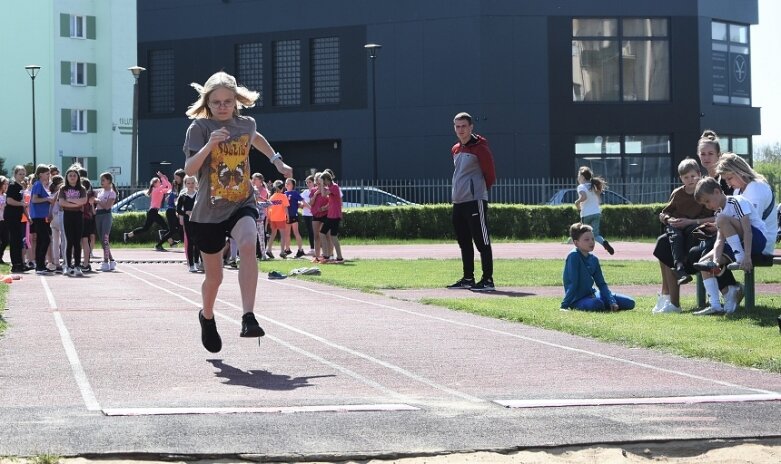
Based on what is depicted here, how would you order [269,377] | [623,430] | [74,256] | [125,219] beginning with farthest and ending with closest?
[125,219] → [74,256] → [269,377] → [623,430]

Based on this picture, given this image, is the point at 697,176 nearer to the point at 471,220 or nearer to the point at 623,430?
the point at 471,220

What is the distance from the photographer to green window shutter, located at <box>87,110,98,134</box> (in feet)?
279

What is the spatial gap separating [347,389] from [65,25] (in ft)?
264

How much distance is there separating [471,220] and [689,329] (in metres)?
6.65

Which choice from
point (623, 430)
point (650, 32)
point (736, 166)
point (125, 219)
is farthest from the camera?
point (650, 32)

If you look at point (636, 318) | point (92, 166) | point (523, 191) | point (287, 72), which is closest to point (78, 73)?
point (92, 166)

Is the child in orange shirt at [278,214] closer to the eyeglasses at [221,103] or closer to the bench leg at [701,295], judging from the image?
the bench leg at [701,295]

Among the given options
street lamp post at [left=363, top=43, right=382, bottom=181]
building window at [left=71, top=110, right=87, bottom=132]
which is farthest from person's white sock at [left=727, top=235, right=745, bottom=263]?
building window at [left=71, top=110, right=87, bottom=132]

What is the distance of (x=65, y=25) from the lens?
8456 centimetres

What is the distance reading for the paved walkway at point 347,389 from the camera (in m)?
6.34

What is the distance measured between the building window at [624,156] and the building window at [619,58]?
159cm

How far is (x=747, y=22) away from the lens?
180 feet

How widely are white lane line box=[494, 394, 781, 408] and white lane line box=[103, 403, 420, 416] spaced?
2.15ft

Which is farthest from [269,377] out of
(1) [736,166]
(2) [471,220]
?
(2) [471,220]
